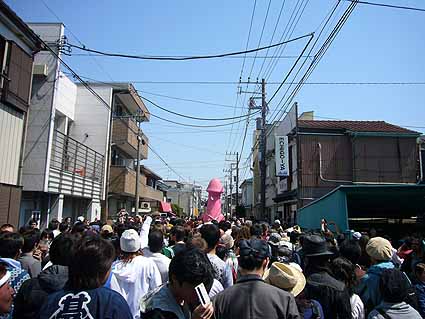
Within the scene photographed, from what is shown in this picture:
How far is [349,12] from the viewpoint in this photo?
306 inches

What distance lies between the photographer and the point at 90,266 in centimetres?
219

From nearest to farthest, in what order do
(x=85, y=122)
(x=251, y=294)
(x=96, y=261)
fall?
(x=96, y=261) < (x=251, y=294) < (x=85, y=122)

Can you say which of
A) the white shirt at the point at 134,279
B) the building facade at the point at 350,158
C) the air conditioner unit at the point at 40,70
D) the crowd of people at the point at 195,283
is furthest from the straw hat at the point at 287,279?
the building facade at the point at 350,158

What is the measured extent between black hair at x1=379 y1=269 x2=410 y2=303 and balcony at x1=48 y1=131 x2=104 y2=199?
13100 millimetres

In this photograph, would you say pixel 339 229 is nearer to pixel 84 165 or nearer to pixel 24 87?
pixel 24 87

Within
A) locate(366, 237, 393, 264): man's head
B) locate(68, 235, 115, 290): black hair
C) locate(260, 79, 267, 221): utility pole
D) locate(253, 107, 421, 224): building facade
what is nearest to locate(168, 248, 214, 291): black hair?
locate(68, 235, 115, 290): black hair

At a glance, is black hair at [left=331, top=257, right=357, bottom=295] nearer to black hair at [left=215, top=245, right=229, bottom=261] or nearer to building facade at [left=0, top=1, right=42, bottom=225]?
black hair at [left=215, top=245, right=229, bottom=261]

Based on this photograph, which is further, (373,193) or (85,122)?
(85,122)

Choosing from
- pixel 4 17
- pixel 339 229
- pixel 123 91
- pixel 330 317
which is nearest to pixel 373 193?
pixel 339 229

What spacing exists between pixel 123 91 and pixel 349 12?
15.1 meters

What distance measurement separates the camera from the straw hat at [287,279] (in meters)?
2.79

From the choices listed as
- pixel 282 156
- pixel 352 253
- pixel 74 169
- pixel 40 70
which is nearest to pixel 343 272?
pixel 352 253

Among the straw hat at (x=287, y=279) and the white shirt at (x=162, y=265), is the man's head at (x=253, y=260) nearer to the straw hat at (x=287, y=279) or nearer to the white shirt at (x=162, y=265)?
the straw hat at (x=287, y=279)

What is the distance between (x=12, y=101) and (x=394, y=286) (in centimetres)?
1100
